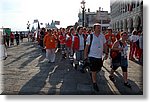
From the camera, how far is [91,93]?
5.98 meters

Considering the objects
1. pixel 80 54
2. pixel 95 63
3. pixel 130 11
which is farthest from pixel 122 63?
pixel 130 11

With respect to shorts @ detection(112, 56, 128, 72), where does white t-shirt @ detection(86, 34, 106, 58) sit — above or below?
above

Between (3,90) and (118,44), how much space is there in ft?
9.79

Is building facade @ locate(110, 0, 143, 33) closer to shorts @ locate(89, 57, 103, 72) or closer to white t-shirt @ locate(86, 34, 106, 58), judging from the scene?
white t-shirt @ locate(86, 34, 106, 58)

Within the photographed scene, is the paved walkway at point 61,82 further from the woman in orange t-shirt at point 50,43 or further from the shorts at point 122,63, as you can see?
the woman in orange t-shirt at point 50,43

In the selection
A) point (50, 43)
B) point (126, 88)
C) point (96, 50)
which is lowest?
point (126, 88)

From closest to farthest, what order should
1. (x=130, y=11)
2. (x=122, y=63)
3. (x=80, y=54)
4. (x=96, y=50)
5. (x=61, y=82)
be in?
(x=96, y=50)
(x=122, y=63)
(x=61, y=82)
(x=80, y=54)
(x=130, y=11)

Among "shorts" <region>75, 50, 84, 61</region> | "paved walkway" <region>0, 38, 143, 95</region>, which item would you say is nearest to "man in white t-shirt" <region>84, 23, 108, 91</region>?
"paved walkway" <region>0, 38, 143, 95</region>

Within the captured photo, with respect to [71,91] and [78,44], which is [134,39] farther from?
[71,91]

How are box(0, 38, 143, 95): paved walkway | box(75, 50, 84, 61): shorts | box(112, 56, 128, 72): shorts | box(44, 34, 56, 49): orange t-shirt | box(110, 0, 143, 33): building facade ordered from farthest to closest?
box(44, 34, 56, 49): orange t-shirt < box(110, 0, 143, 33): building facade < box(75, 50, 84, 61): shorts < box(112, 56, 128, 72): shorts < box(0, 38, 143, 95): paved walkway

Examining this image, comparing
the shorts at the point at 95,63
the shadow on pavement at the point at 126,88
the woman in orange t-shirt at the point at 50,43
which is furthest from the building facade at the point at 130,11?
the woman in orange t-shirt at the point at 50,43

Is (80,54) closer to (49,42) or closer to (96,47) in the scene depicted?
(49,42)

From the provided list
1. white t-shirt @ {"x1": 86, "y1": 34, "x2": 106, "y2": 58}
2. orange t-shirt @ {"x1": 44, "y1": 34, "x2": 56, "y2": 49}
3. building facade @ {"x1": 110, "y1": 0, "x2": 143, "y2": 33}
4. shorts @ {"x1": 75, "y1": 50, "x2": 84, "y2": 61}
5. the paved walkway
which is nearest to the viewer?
the paved walkway

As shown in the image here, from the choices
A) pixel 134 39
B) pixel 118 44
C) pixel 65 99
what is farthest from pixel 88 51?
pixel 134 39
